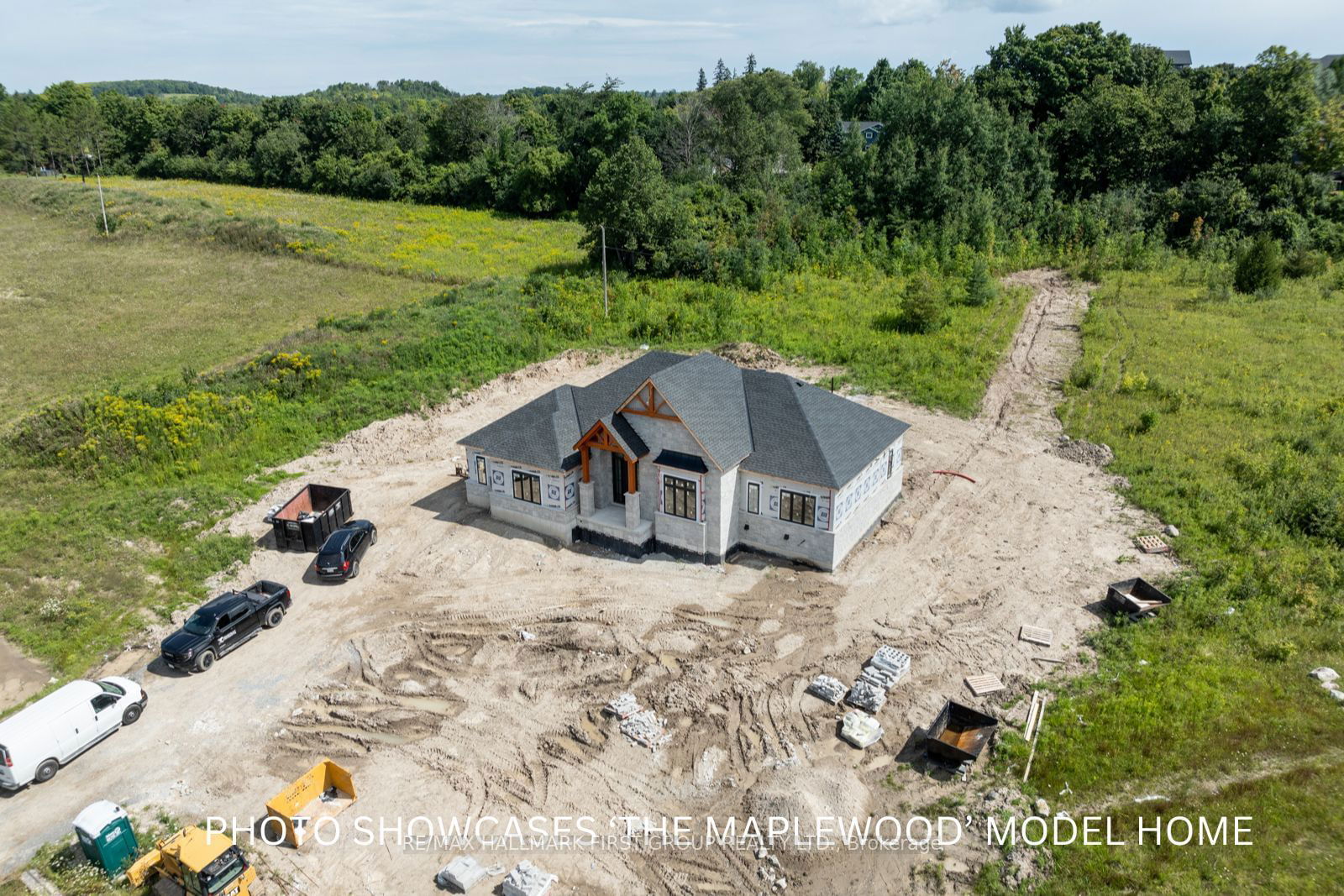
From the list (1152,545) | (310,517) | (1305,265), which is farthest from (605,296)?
(1305,265)

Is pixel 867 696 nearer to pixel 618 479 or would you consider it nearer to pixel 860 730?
pixel 860 730

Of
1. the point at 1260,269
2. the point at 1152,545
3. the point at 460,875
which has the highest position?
the point at 1260,269

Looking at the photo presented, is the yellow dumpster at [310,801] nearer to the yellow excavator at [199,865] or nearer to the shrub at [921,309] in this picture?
the yellow excavator at [199,865]

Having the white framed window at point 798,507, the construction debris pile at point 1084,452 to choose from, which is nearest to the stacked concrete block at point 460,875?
the white framed window at point 798,507

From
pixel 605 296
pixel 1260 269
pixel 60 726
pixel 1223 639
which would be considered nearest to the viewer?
pixel 60 726

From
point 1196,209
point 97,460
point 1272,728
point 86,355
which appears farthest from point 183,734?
point 1196,209

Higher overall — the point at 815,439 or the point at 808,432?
the point at 808,432

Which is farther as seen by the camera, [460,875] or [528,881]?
[460,875]

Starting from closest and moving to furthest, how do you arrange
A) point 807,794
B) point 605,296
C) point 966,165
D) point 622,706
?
point 807,794, point 622,706, point 605,296, point 966,165

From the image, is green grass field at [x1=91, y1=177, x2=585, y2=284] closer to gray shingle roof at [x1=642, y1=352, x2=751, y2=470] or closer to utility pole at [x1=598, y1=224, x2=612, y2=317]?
utility pole at [x1=598, y1=224, x2=612, y2=317]
